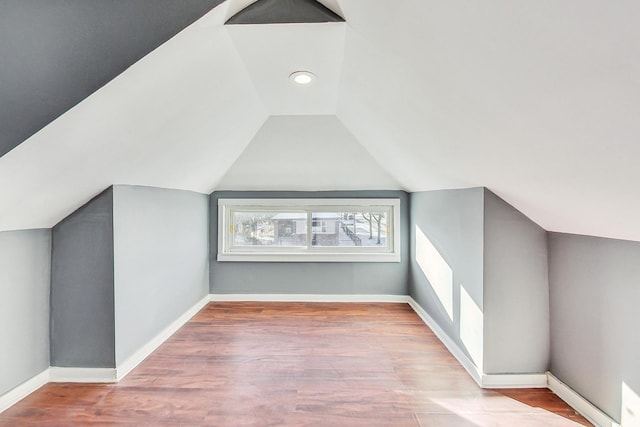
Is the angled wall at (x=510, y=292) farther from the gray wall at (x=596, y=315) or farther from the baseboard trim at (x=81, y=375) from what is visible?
the baseboard trim at (x=81, y=375)

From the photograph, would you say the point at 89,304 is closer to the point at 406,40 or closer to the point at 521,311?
the point at 406,40

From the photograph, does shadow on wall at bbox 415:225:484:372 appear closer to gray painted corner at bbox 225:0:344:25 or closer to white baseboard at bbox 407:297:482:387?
white baseboard at bbox 407:297:482:387

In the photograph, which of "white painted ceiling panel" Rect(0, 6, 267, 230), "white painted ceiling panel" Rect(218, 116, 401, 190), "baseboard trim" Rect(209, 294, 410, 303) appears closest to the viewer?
"white painted ceiling panel" Rect(0, 6, 267, 230)

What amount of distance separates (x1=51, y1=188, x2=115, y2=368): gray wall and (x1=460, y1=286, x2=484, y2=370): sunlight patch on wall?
2517 mm

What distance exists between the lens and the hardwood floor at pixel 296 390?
175cm

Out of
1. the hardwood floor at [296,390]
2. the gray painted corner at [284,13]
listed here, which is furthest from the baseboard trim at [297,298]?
the gray painted corner at [284,13]

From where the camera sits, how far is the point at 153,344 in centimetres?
253

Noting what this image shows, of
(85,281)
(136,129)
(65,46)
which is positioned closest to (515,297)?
(136,129)

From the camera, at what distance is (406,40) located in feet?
4.02

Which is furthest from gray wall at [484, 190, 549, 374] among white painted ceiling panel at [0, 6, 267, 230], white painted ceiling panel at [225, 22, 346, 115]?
white painted ceiling panel at [0, 6, 267, 230]

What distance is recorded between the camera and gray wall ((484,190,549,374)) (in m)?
2.04

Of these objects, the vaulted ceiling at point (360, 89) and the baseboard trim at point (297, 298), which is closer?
the vaulted ceiling at point (360, 89)

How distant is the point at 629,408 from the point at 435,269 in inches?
60.7

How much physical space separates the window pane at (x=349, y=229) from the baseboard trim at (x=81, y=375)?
241cm
